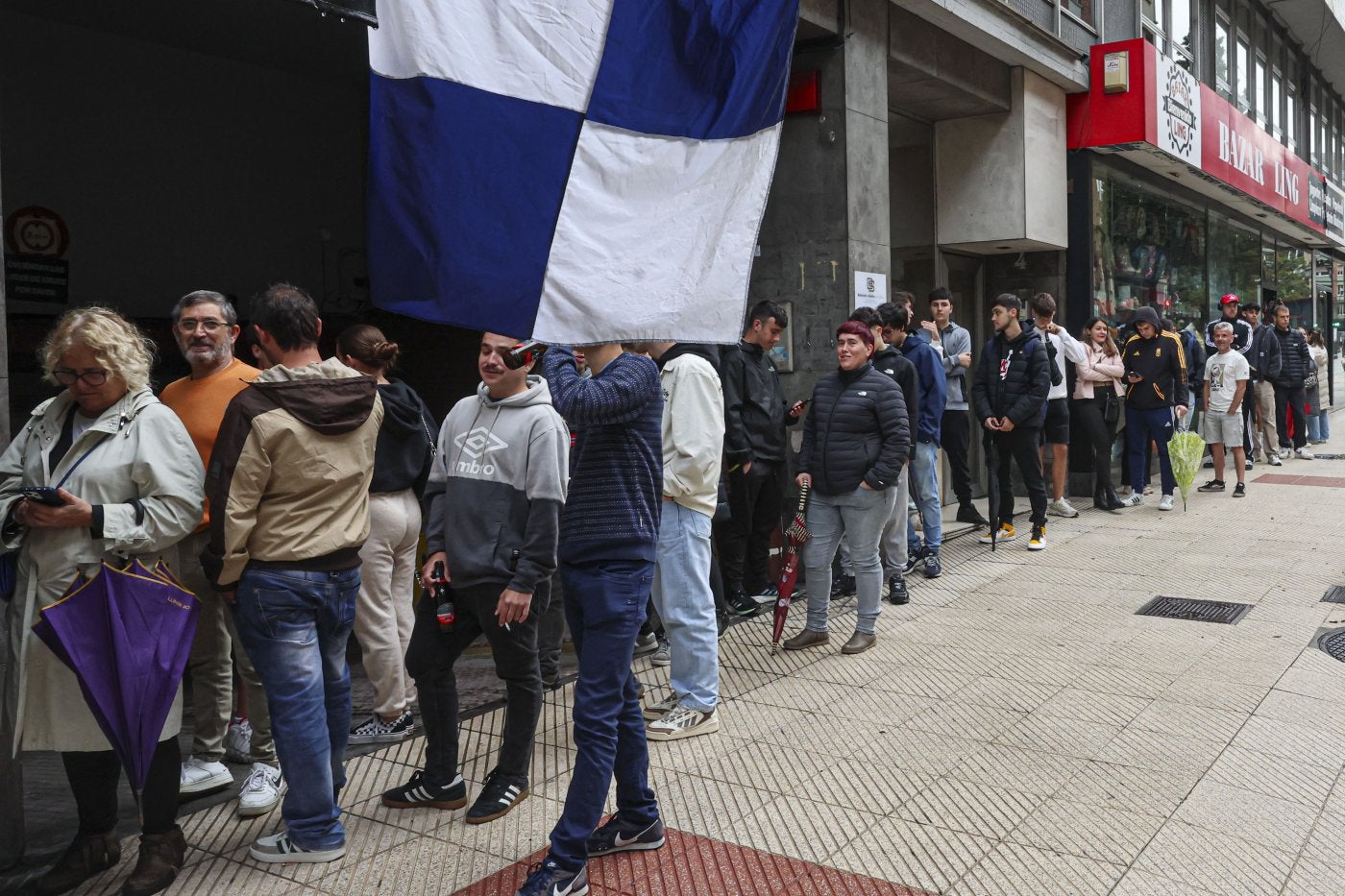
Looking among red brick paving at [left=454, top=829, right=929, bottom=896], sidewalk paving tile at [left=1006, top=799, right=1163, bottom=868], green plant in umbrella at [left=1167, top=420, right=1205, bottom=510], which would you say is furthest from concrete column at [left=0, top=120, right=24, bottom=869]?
green plant in umbrella at [left=1167, top=420, right=1205, bottom=510]

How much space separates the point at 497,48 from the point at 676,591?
8.84 ft

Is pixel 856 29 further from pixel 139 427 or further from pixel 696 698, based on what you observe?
pixel 139 427

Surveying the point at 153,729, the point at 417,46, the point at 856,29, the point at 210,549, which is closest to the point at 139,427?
the point at 210,549

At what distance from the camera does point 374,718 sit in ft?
17.5

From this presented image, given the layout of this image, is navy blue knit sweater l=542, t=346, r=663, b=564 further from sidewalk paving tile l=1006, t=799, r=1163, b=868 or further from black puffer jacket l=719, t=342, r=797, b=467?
black puffer jacket l=719, t=342, r=797, b=467

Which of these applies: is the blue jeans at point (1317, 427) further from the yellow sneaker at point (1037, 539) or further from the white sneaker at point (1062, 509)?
the yellow sneaker at point (1037, 539)

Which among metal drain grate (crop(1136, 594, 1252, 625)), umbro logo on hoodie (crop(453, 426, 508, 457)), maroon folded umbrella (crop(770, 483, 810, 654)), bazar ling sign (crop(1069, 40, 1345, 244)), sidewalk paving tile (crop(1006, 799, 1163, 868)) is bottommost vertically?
sidewalk paving tile (crop(1006, 799, 1163, 868))

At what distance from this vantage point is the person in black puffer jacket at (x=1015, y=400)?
9.76 m

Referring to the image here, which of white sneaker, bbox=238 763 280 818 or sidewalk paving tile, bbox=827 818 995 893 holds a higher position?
white sneaker, bbox=238 763 280 818

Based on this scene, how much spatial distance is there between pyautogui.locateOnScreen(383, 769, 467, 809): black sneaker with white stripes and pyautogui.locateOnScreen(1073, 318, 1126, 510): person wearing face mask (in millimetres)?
9043

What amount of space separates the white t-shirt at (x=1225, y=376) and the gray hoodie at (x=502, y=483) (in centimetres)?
1115

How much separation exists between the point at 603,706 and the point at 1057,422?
8196mm

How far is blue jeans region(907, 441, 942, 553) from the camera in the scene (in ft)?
28.6

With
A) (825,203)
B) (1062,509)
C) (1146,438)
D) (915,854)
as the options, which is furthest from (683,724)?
(1146,438)
